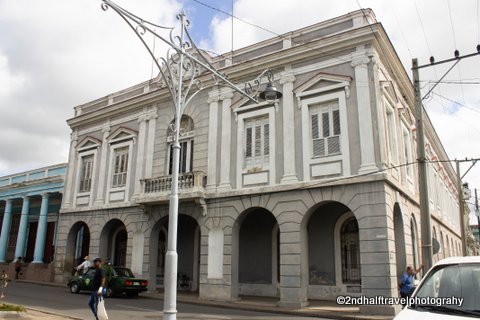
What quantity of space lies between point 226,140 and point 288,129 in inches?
120

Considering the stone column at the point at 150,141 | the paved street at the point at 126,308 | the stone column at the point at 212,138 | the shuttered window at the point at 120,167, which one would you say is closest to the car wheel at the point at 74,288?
the paved street at the point at 126,308

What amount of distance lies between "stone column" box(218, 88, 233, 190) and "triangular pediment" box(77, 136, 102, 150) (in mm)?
8913

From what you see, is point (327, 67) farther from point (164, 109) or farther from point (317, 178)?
point (164, 109)

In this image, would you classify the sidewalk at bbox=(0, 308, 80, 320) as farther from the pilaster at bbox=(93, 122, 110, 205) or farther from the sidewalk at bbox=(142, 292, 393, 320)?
the pilaster at bbox=(93, 122, 110, 205)

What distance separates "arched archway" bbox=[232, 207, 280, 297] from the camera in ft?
61.3

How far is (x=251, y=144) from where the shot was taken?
17.6 metres

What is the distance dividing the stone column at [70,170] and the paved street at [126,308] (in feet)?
25.2

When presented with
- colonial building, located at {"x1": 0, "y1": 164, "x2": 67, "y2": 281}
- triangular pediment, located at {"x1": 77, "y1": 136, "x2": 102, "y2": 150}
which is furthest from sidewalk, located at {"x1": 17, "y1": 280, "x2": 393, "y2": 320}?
colonial building, located at {"x1": 0, "y1": 164, "x2": 67, "y2": 281}

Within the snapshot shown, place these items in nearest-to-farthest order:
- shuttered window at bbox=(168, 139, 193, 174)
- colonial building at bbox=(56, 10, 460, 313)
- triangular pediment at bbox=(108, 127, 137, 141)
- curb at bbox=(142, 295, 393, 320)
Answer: curb at bbox=(142, 295, 393, 320) < colonial building at bbox=(56, 10, 460, 313) < shuttered window at bbox=(168, 139, 193, 174) < triangular pediment at bbox=(108, 127, 137, 141)

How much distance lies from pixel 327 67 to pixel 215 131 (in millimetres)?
5653

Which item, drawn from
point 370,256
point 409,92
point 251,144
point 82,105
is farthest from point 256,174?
point 82,105

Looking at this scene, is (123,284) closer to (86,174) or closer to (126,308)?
(126,308)

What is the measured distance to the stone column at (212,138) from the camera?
17984 mm

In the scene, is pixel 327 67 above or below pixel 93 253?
above
